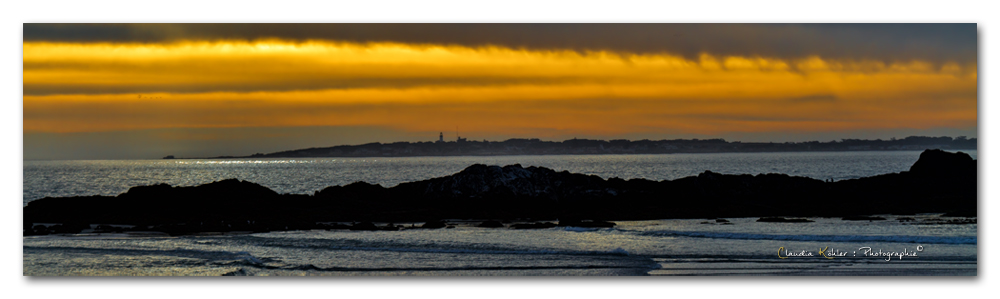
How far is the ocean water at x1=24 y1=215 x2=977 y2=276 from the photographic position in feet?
44.2

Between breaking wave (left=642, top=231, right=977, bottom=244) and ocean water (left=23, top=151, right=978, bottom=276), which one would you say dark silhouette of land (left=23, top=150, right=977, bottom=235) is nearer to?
ocean water (left=23, top=151, right=978, bottom=276)

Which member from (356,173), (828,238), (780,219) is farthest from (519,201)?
(356,173)

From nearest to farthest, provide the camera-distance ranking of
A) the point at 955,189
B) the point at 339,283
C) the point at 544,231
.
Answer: the point at 339,283 < the point at 544,231 < the point at 955,189

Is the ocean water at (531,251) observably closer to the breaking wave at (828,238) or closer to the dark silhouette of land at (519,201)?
the breaking wave at (828,238)

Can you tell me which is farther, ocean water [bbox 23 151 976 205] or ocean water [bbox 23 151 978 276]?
ocean water [bbox 23 151 976 205]

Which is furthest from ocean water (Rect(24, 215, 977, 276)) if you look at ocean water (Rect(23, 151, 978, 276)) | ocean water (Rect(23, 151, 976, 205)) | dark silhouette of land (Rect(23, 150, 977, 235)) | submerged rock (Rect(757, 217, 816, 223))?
ocean water (Rect(23, 151, 976, 205))

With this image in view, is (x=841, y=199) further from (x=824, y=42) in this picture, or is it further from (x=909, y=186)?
(x=824, y=42)

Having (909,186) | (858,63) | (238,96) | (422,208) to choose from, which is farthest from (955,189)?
(238,96)

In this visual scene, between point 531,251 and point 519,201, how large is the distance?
8519mm

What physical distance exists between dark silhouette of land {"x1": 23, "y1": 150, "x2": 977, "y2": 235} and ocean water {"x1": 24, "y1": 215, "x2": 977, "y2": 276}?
1882 millimetres

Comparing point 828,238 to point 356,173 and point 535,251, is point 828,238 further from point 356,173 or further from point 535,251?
point 356,173

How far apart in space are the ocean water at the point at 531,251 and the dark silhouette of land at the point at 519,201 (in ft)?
6.17

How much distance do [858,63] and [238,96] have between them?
11.8m

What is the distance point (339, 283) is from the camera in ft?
41.5
